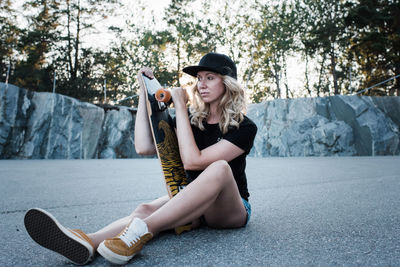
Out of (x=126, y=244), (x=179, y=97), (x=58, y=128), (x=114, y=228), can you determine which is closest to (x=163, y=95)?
(x=179, y=97)

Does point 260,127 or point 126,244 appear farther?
point 260,127

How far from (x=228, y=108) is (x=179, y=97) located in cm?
33

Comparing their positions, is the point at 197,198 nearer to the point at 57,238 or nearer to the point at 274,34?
the point at 57,238

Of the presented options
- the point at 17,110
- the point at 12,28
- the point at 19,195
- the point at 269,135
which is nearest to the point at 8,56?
the point at 12,28

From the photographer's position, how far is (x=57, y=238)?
4.42 ft

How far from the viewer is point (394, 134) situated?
13281 millimetres

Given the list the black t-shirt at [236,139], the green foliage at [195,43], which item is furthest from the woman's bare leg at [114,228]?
the green foliage at [195,43]

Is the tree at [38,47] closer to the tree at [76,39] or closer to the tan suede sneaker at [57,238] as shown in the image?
the tree at [76,39]

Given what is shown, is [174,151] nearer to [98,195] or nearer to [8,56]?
[98,195]

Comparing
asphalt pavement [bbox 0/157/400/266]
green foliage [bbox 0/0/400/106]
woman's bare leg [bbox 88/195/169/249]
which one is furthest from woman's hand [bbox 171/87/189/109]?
green foliage [bbox 0/0/400/106]

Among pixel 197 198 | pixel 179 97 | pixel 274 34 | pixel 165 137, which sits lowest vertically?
pixel 197 198

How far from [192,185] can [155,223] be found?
26cm

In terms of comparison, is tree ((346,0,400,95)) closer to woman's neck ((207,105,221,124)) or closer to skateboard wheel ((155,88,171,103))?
woman's neck ((207,105,221,124))

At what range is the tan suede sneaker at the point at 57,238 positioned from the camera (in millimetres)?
1346
